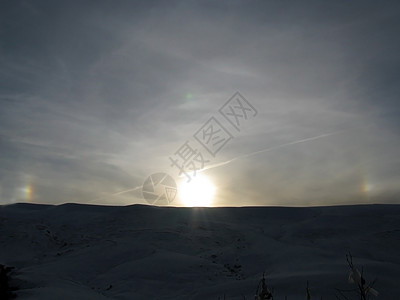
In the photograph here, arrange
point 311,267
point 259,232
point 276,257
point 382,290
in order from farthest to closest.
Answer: point 259,232
point 276,257
point 311,267
point 382,290

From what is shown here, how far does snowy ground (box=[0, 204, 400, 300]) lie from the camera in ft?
34.8

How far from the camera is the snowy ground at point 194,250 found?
34.8 feet

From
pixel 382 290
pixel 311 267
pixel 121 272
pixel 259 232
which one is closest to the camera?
pixel 382 290

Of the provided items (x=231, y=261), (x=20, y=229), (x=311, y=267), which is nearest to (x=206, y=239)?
(x=231, y=261)

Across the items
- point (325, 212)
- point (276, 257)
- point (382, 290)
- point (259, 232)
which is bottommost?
point (382, 290)

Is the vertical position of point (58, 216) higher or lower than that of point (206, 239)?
higher

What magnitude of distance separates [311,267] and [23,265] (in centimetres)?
1150

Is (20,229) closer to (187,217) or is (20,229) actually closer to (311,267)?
(187,217)

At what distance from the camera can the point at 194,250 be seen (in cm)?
1625

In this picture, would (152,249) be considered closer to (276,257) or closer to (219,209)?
(276,257)

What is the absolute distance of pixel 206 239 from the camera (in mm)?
17578

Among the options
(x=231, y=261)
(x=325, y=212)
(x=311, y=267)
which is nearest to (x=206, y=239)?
(x=231, y=261)

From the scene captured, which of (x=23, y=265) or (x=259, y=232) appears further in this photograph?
(x=259, y=232)

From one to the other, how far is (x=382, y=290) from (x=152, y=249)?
928 cm
